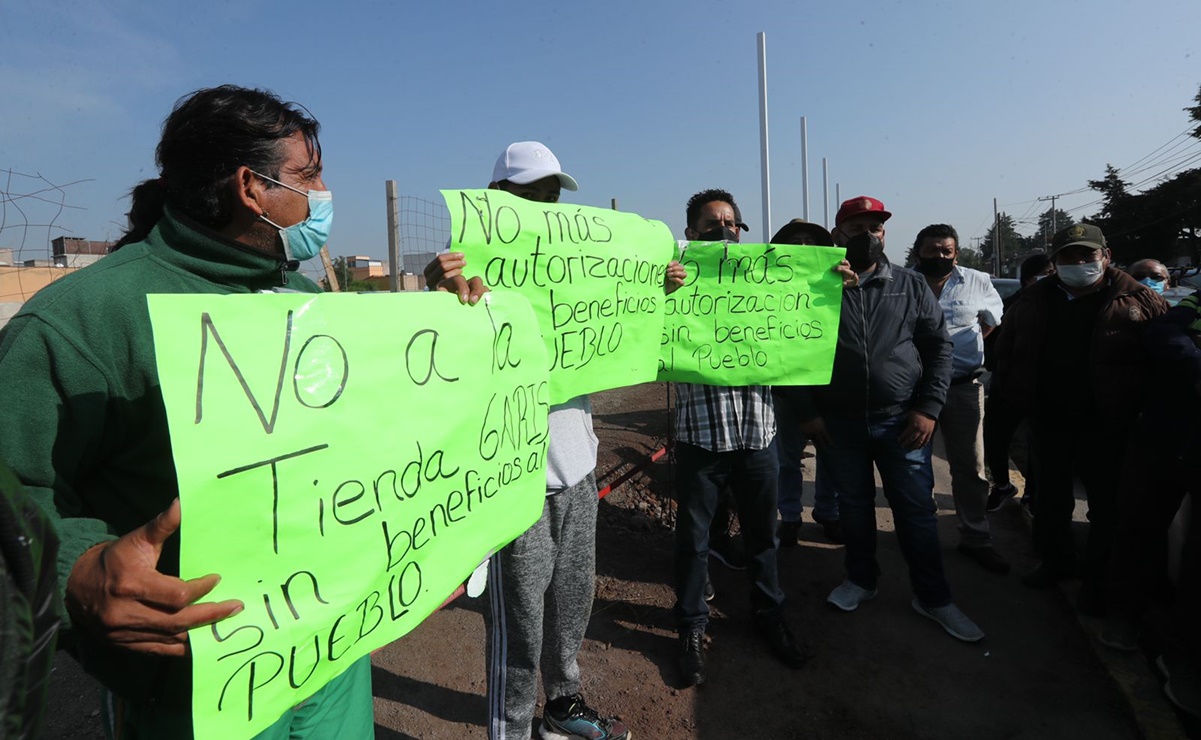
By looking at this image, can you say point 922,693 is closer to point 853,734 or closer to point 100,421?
point 853,734

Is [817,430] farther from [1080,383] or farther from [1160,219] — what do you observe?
[1160,219]

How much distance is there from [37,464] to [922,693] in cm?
318

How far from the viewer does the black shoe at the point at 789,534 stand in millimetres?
4195

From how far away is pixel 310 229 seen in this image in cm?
143

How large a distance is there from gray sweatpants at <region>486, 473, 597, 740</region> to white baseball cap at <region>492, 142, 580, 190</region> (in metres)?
1.06

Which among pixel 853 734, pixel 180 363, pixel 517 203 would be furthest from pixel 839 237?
pixel 180 363

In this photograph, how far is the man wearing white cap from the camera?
2057 mm

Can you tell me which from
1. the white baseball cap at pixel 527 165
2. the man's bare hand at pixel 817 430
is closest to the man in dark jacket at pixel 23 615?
the white baseball cap at pixel 527 165

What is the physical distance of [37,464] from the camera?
1004 mm

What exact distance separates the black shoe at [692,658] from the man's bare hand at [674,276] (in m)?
1.55

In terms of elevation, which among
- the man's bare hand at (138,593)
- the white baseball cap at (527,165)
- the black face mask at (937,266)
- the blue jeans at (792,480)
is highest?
the white baseball cap at (527,165)

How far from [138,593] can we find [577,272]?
1.50 m

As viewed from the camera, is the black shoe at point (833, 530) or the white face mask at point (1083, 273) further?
the black shoe at point (833, 530)

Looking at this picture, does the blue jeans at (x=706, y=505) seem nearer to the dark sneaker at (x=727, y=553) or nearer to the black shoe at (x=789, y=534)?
the dark sneaker at (x=727, y=553)
